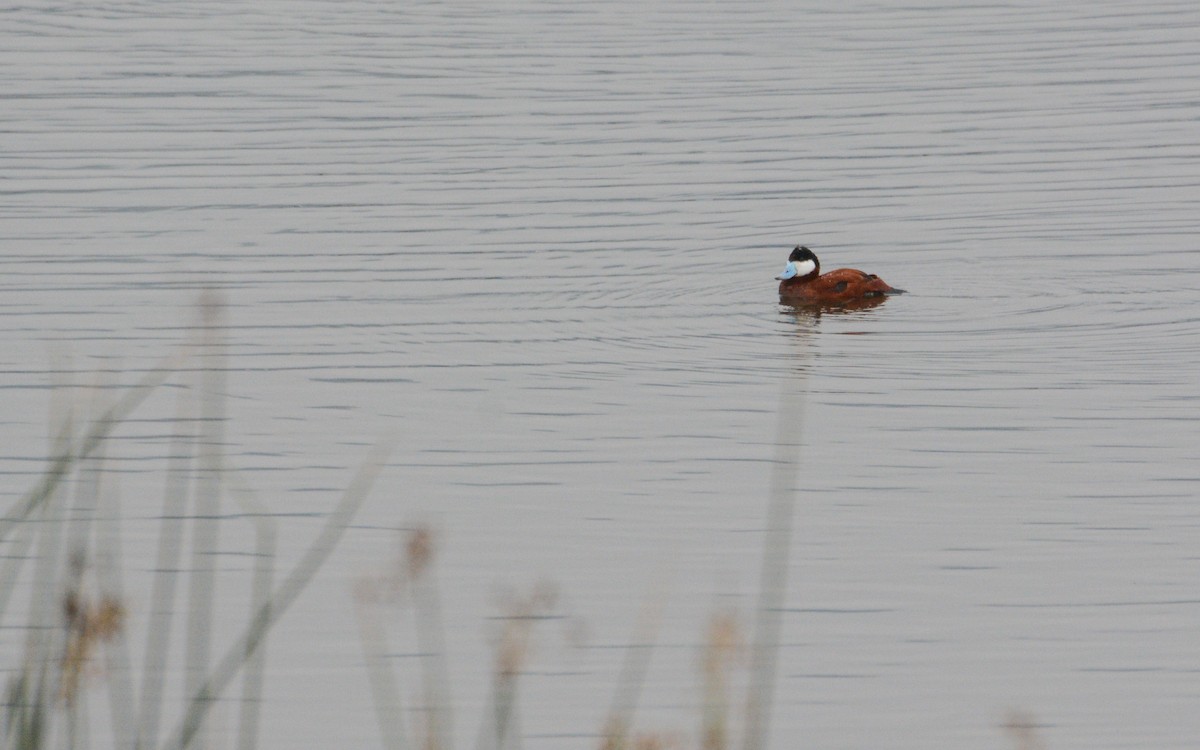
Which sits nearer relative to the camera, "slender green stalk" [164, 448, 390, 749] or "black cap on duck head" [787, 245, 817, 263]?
"slender green stalk" [164, 448, 390, 749]

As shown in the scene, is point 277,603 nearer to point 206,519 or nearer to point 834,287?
point 206,519

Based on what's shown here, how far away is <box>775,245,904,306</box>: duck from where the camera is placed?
13.7 metres

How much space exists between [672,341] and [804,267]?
1309 millimetres

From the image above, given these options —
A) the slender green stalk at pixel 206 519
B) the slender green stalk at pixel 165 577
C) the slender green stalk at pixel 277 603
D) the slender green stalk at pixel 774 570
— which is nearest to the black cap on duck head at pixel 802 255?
the slender green stalk at pixel 774 570

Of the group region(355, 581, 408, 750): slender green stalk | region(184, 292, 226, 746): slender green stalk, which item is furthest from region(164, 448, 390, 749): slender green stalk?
region(355, 581, 408, 750): slender green stalk

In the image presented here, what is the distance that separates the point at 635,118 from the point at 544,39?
6.15 m

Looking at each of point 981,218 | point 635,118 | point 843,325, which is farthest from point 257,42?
point 843,325

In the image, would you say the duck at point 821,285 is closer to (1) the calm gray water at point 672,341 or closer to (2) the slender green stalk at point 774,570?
(1) the calm gray water at point 672,341

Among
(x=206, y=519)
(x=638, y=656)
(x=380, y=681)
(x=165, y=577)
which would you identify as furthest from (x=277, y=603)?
(x=165, y=577)

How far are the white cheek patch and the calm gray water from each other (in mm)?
368

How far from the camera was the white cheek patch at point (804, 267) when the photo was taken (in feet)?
45.5

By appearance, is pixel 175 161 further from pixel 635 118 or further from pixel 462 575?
pixel 462 575

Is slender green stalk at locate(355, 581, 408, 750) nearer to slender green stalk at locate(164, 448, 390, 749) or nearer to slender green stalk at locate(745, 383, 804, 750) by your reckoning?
slender green stalk at locate(164, 448, 390, 749)

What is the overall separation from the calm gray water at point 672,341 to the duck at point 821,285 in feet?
0.57
